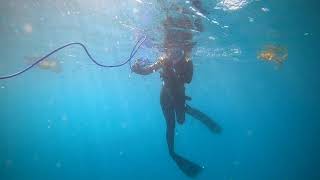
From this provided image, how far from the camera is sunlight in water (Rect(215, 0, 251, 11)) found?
621 inches

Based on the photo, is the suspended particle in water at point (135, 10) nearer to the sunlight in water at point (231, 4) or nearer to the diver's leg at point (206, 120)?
the sunlight in water at point (231, 4)

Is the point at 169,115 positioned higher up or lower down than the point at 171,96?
lower down

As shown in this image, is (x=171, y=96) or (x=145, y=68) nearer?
(x=145, y=68)

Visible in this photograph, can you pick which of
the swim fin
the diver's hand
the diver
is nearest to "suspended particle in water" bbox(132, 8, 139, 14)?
the diver

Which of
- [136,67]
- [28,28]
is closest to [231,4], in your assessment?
[136,67]

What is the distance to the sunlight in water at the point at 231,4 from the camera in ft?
51.7

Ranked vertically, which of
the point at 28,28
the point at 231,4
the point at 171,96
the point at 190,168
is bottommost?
the point at 28,28

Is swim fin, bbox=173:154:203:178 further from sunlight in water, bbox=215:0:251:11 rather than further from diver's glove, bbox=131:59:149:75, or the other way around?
sunlight in water, bbox=215:0:251:11

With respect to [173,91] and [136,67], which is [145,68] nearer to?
[136,67]

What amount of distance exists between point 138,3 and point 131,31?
603cm

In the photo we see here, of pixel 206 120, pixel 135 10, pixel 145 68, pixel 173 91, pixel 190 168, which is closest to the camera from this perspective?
pixel 145 68

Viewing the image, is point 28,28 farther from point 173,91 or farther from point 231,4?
point 173,91

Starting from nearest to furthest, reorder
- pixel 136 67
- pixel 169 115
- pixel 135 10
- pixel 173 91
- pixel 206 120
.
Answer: pixel 136 67
pixel 173 91
pixel 169 115
pixel 206 120
pixel 135 10

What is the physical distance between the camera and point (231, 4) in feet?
53.5
